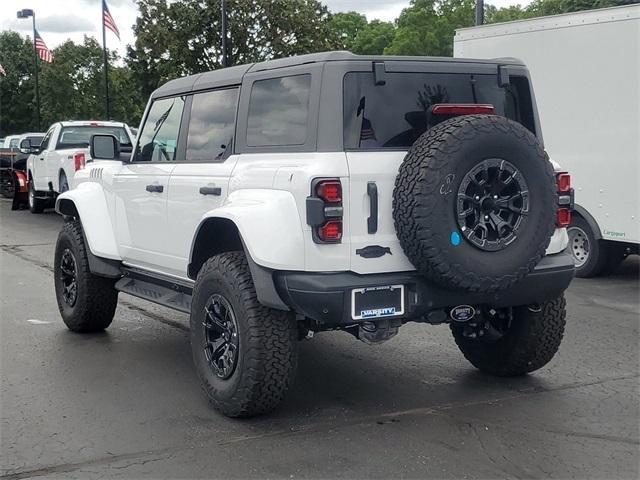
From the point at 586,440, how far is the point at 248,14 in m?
30.3

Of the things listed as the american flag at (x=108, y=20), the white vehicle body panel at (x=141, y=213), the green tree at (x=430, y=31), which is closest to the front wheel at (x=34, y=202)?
the american flag at (x=108, y=20)

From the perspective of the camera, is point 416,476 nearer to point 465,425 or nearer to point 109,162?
point 465,425

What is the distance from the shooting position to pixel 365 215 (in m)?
4.50

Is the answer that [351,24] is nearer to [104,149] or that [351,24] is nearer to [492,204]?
[104,149]

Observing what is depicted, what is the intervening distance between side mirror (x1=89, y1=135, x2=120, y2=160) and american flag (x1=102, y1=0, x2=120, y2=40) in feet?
82.1

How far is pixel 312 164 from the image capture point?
14.6 feet

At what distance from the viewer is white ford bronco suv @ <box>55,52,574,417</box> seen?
14.4 ft

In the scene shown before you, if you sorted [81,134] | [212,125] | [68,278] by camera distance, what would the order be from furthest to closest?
[81,134] → [68,278] → [212,125]

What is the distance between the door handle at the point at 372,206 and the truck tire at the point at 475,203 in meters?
0.11

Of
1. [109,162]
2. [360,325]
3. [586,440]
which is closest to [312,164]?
[360,325]

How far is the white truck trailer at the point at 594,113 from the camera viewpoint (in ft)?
30.0

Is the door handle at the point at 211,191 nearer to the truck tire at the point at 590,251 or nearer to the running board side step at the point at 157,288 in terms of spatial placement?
the running board side step at the point at 157,288

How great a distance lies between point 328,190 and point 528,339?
1.92m

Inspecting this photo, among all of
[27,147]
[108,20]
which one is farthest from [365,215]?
[108,20]
